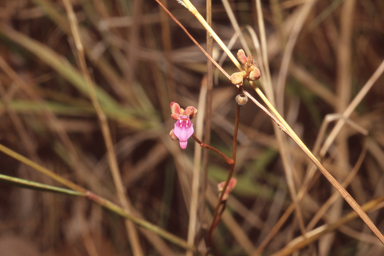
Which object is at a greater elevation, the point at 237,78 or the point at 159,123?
the point at 159,123

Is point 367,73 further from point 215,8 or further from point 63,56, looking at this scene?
point 63,56

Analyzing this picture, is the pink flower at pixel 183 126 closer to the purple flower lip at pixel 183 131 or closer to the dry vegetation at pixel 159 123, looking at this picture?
the purple flower lip at pixel 183 131

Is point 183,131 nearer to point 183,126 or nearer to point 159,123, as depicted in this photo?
point 183,126

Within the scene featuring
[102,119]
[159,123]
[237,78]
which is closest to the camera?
[237,78]

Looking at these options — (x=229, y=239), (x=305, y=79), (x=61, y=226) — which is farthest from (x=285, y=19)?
(x=61, y=226)

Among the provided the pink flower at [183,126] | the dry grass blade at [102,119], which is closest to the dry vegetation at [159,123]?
the dry grass blade at [102,119]

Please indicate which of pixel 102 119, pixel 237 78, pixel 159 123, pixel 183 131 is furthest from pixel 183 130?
pixel 159 123

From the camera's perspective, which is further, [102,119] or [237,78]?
[102,119]

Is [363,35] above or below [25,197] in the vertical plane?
above

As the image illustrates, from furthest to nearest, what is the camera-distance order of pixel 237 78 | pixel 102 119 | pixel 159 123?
1. pixel 159 123
2. pixel 102 119
3. pixel 237 78

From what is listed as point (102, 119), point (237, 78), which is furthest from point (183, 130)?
point (102, 119)
